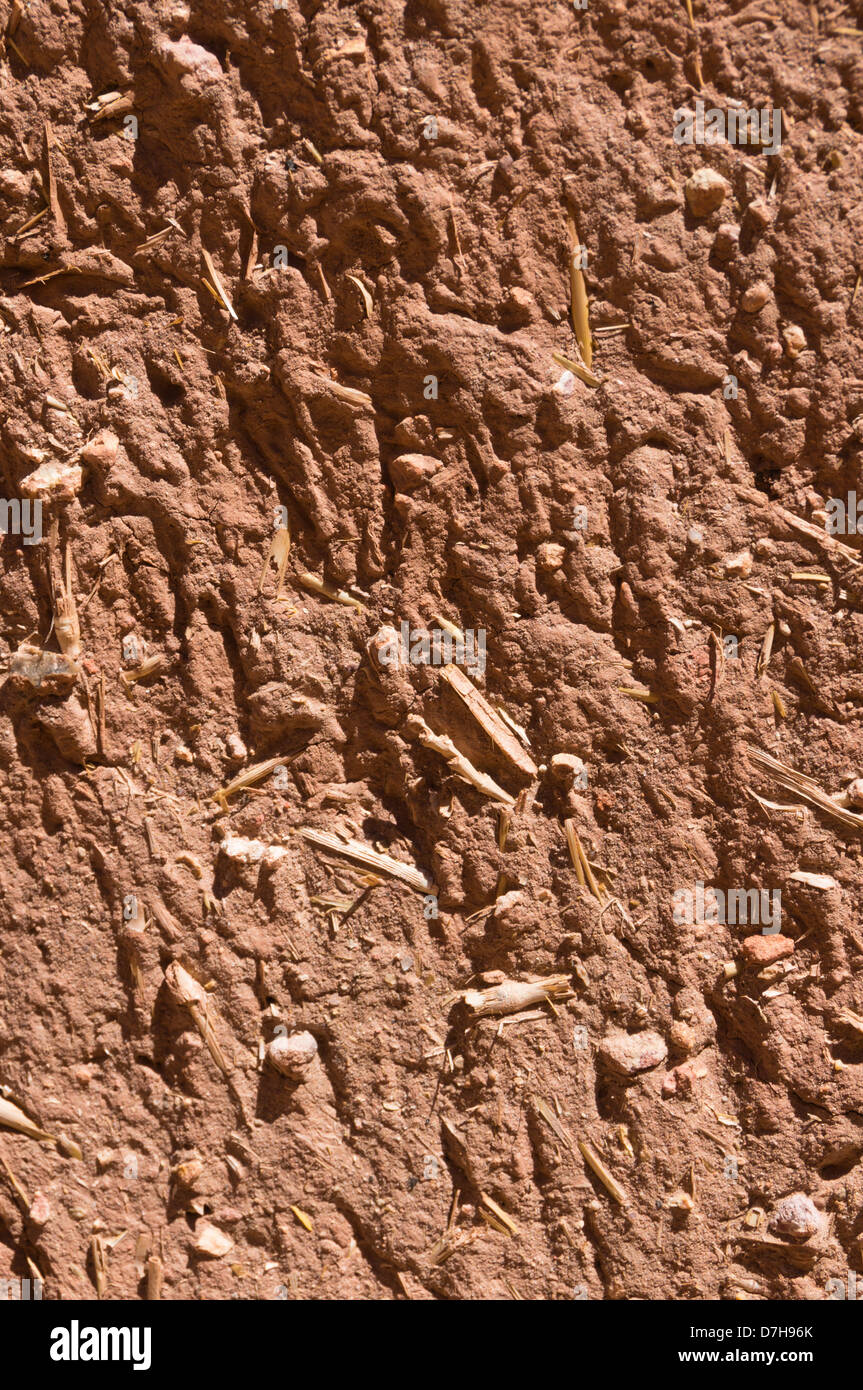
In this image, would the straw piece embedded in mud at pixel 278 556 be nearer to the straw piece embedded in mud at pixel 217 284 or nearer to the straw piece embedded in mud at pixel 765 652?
the straw piece embedded in mud at pixel 217 284

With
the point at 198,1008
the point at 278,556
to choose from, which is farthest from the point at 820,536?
the point at 198,1008

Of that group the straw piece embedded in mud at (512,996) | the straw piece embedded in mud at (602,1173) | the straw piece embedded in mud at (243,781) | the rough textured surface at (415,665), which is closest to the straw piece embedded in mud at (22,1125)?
the rough textured surface at (415,665)

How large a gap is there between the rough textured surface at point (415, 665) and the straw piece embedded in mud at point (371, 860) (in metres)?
0.04

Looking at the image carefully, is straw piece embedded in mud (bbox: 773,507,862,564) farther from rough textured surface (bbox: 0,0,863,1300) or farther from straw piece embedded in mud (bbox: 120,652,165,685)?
straw piece embedded in mud (bbox: 120,652,165,685)

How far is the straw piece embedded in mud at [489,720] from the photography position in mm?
2229

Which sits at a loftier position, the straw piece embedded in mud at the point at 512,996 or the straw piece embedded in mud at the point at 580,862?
the straw piece embedded in mud at the point at 580,862

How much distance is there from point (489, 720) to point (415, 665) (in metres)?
0.22

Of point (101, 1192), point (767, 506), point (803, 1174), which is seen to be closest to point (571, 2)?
point (767, 506)

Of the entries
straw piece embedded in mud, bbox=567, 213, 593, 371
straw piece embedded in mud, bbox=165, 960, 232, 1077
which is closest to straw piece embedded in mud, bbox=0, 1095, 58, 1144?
straw piece embedded in mud, bbox=165, 960, 232, 1077

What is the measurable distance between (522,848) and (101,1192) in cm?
126

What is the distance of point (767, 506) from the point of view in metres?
2.22

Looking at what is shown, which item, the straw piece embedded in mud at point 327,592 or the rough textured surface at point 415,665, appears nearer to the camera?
the rough textured surface at point 415,665

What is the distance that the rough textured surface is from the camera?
7.11 feet

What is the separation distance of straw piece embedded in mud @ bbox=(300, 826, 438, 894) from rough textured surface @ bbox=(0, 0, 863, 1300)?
0.04 m
